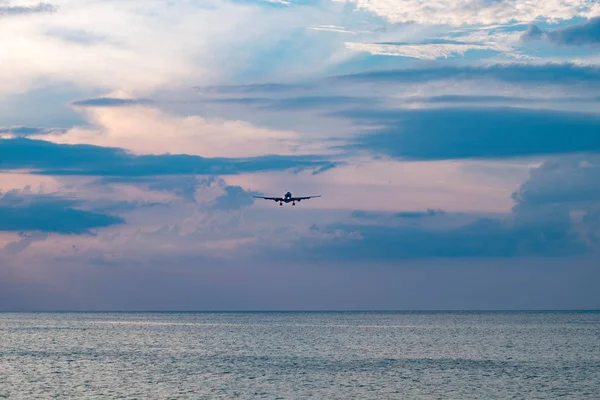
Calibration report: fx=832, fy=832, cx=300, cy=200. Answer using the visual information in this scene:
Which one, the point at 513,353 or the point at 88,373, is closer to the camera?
the point at 88,373

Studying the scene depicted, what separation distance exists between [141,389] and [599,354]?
90.6 meters

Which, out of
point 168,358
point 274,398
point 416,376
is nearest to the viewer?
point 274,398

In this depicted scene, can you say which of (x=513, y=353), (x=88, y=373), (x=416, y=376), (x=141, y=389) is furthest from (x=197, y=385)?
(x=513, y=353)

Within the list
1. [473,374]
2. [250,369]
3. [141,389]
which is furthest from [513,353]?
[141,389]

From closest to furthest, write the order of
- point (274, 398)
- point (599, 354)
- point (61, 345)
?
point (274, 398)
point (599, 354)
point (61, 345)

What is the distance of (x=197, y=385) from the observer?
3967 inches

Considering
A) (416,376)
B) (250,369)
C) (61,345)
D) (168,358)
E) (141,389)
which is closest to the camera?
(141,389)

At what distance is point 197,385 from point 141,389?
24.2ft

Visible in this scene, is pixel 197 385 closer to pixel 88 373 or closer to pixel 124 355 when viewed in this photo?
pixel 88 373

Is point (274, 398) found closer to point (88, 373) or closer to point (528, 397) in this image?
point (528, 397)

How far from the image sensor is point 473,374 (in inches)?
4466

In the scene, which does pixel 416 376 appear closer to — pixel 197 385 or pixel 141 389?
pixel 197 385

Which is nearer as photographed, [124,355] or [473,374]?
[473,374]

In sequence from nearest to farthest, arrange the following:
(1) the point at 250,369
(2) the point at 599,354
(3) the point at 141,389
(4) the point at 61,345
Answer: (3) the point at 141,389
(1) the point at 250,369
(2) the point at 599,354
(4) the point at 61,345
